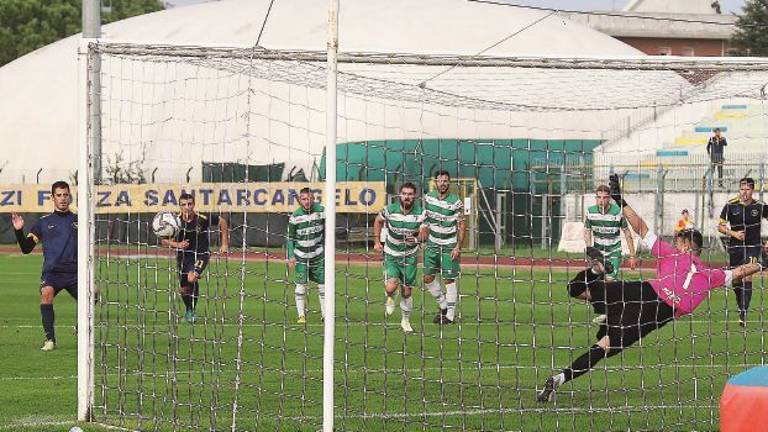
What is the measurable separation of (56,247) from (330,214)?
26.0 feet

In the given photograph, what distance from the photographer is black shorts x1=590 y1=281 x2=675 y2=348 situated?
12625mm

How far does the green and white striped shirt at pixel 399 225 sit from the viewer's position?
20.0 meters

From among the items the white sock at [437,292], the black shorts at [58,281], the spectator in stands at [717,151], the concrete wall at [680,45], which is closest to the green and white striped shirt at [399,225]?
the white sock at [437,292]

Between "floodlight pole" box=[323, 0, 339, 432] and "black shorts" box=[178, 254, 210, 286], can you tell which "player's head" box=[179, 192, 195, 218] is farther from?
"floodlight pole" box=[323, 0, 339, 432]

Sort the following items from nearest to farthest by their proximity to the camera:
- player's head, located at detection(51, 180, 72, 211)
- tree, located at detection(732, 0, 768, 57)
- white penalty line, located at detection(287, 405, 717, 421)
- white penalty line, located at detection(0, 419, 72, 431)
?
white penalty line, located at detection(0, 419, 72, 431)
white penalty line, located at detection(287, 405, 717, 421)
player's head, located at detection(51, 180, 72, 211)
tree, located at detection(732, 0, 768, 57)

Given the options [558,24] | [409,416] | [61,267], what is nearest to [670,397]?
[409,416]

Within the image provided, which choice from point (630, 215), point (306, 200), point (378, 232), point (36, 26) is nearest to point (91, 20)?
point (306, 200)

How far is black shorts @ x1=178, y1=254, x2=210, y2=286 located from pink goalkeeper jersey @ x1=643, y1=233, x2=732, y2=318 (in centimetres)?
799

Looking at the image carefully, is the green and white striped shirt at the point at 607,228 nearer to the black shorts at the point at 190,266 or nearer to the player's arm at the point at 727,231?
the player's arm at the point at 727,231

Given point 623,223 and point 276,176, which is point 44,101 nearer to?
point 276,176

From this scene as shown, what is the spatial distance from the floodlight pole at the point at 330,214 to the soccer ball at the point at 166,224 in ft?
26.2

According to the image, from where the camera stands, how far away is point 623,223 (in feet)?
67.9

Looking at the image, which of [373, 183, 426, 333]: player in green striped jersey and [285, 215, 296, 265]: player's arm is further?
[285, 215, 296, 265]: player's arm

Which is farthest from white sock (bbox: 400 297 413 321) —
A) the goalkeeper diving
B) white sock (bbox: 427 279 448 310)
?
the goalkeeper diving
